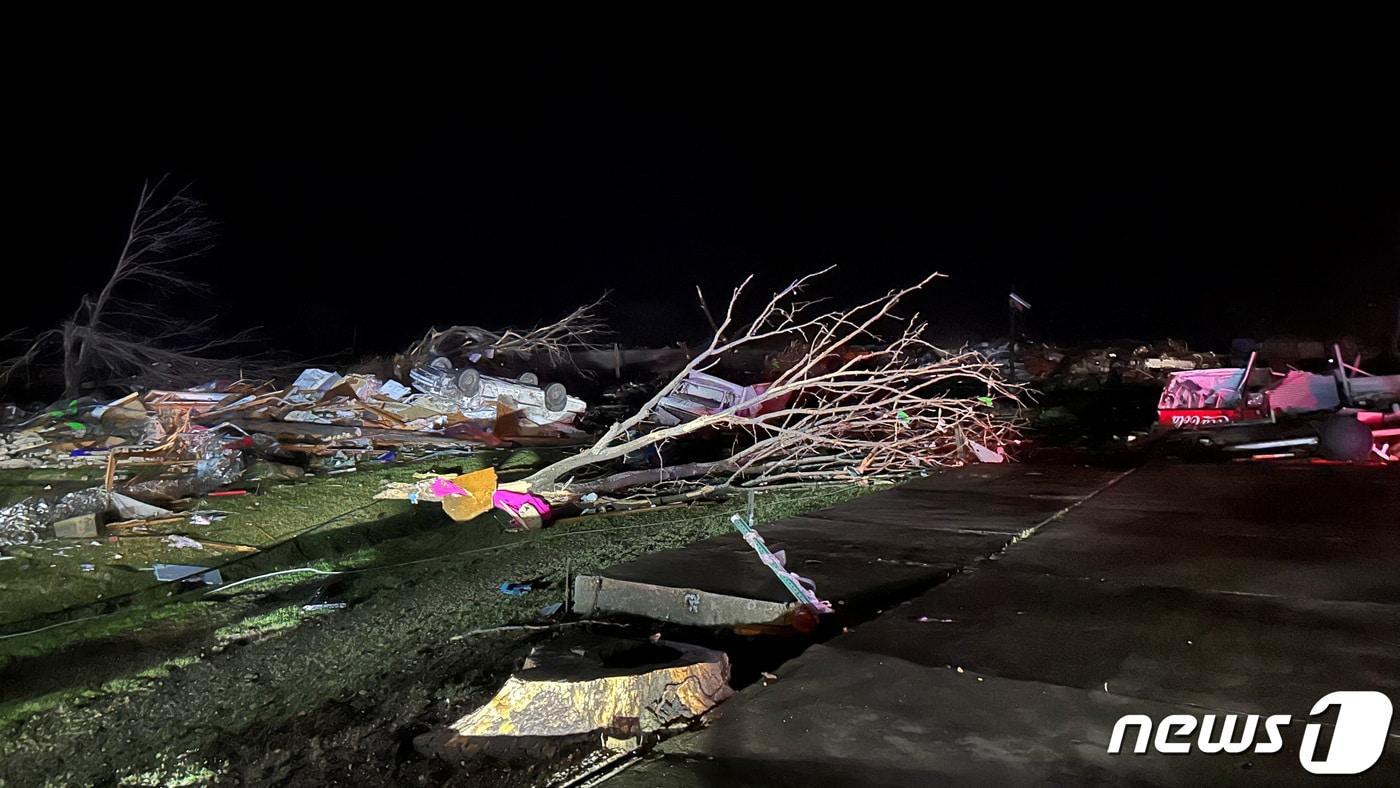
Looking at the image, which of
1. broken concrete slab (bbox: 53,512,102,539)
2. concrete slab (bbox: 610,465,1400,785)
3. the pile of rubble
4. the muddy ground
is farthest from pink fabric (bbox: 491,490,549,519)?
concrete slab (bbox: 610,465,1400,785)

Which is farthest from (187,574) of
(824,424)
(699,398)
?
(699,398)

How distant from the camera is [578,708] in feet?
9.82

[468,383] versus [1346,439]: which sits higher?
[1346,439]

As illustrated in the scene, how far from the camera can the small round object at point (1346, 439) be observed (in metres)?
8.38

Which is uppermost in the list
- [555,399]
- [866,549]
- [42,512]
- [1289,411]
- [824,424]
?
[824,424]

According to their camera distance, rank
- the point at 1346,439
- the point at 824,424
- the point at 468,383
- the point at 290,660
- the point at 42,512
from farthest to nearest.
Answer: the point at 468,383 < the point at 1346,439 < the point at 824,424 < the point at 42,512 < the point at 290,660

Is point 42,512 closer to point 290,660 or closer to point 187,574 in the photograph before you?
point 187,574

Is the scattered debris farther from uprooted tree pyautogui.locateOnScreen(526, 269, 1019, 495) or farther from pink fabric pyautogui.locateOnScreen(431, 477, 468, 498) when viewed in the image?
uprooted tree pyautogui.locateOnScreen(526, 269, 1019, 495)

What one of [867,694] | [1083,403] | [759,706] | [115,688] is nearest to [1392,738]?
[867,694]

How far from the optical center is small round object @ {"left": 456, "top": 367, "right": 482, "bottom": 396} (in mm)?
13695

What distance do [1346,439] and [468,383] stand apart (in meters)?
11.1

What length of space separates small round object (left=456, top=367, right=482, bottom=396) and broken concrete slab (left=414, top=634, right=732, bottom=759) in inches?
433

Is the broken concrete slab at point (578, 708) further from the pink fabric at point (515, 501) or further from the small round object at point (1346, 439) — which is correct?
the small round object at point (1346, 439)

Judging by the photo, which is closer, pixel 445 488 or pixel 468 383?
pixel 445 488
